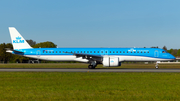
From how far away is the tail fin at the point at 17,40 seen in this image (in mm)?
38719

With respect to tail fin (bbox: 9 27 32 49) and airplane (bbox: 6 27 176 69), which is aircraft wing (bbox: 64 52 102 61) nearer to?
airplane (bbox: 6 27 176 69)

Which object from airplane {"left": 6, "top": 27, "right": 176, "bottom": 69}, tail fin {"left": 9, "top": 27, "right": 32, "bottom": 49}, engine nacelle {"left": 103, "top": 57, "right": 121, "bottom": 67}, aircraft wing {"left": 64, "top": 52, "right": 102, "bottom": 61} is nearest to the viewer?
engine nacelle {"left": 103, "top": 57, "right": 121, "bottom": 67}

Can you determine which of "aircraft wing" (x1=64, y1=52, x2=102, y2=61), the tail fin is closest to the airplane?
"aircraft wing" (x1=64, y1=52, x2=102, y2=61)

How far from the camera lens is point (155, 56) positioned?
1415 inches

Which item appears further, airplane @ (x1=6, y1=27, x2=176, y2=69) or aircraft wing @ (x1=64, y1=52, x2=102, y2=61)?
airplane @ (x1=6, y1=27, x2=176, y2=69)

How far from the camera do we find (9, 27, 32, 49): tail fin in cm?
3872

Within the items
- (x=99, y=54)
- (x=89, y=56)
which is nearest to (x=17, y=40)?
(x=89, y=56)

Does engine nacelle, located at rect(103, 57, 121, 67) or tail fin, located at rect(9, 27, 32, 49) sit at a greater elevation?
tail fin, located at rect(9, 27, 32, 49)

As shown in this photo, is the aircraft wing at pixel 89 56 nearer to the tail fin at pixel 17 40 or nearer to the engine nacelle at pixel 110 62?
the engine nacelle at pixel 110 62

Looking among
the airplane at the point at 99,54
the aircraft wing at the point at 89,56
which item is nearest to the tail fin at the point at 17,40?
the airplane at the point at 99,54

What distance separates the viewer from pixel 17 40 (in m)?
39.0
